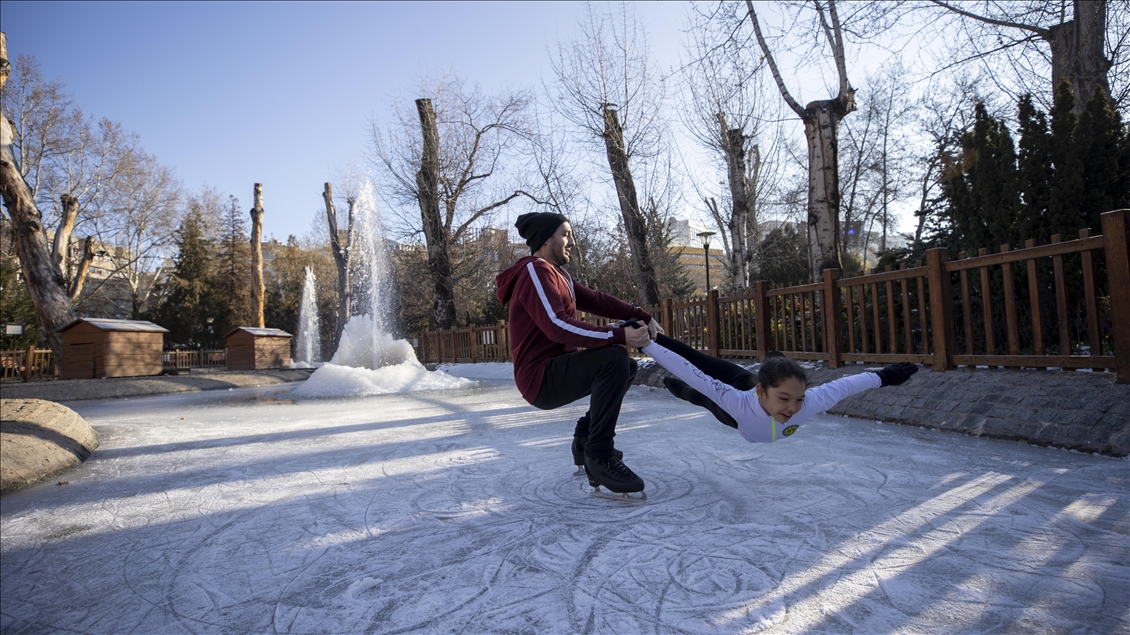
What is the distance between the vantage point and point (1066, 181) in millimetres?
6977

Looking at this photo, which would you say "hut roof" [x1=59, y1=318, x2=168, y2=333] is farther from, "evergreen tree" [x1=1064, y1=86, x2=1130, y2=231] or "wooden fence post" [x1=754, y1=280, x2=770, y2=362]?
"evergreen tree" [x1=1064, y1=86, x2=1130, y2=231]

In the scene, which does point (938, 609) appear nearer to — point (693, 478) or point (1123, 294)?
point (693, 478)

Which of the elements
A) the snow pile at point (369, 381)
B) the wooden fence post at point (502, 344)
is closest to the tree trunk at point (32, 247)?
the snow pile at point (369, 381)

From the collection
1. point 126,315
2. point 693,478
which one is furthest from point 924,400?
point 126,315

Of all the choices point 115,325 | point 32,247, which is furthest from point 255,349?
point 32,247

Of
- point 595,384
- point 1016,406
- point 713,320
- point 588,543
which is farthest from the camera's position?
point 713,320

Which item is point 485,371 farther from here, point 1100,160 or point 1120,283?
point 1120,283

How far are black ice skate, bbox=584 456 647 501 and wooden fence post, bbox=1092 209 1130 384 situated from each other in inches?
129

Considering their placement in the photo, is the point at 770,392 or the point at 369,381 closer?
the point at 770,392

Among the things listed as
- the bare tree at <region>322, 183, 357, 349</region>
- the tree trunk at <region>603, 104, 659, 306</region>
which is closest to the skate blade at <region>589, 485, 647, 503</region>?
the tree trunk at <region>603, 104, 659, 306</region>

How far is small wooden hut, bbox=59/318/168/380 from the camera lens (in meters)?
14.8

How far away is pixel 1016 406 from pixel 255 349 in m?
21.8

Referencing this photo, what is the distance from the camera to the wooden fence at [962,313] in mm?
4051

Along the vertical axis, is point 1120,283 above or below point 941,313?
above
